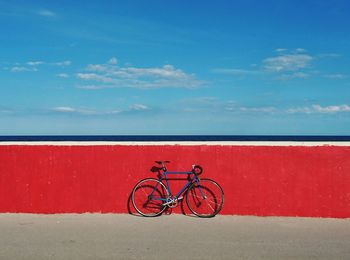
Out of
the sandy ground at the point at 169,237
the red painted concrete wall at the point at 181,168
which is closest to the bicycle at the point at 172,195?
the red painted concrete wall at the point at 181,168

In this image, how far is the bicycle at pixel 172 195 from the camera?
9047 mm

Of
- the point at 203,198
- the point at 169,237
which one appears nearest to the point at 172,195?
the point at 203,198

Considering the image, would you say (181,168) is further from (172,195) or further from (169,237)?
(169,237)

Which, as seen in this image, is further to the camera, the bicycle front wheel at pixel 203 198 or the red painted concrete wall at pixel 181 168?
the bicycle front wheel at pixel 203 198

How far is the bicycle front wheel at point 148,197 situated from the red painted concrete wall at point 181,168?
185 mm

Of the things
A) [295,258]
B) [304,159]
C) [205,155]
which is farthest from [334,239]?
[205,155]

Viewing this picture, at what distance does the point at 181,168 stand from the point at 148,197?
854 millimetres

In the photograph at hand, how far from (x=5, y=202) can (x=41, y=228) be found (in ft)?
5.69

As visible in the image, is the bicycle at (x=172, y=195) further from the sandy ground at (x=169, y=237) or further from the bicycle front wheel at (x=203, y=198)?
the sandy ground at (x=169, y=237)

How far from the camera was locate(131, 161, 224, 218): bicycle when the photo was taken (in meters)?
9.05

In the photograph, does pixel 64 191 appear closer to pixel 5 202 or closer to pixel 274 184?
pixel 5 202

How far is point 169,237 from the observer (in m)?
7.27

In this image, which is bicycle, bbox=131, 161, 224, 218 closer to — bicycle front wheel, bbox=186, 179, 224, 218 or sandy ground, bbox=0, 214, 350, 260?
bicycle front wheel, bbox=186, 179, 224, 218

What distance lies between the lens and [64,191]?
9.21 metres
